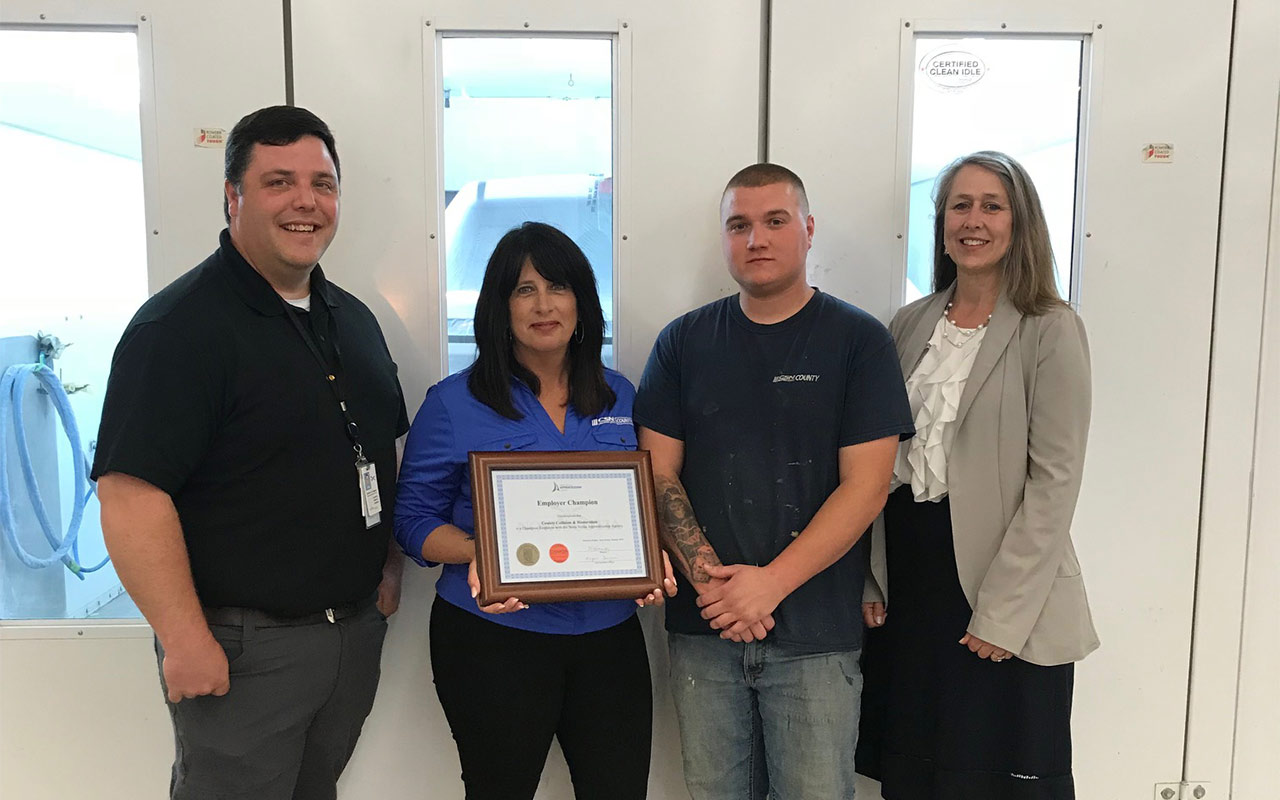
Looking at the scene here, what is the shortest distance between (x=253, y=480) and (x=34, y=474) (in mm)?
962

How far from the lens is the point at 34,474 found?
1.95 m

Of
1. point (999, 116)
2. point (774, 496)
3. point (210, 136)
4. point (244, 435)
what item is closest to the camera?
point (244, 435)

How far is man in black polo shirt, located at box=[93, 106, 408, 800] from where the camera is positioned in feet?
4.33

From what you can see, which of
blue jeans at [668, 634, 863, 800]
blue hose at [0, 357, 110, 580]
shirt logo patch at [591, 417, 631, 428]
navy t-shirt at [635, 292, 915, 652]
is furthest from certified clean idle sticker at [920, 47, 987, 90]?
blue hose at [0, 357, 110, 580]

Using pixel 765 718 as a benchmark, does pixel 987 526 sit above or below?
above

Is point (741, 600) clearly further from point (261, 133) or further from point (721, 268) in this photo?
point (261, 133)

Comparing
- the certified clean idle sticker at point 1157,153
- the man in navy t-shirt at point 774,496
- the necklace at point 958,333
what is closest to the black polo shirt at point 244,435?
the man in navy t-shirt at point 774,496

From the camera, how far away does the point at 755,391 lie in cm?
164

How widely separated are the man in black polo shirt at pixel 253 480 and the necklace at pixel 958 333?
1253 mm

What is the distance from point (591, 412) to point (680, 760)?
994 mm

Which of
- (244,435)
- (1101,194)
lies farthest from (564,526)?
(1101,194)

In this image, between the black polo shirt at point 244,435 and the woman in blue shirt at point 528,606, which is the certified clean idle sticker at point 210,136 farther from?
the woman in blue shirt at point 528,606

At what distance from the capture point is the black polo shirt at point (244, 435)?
4.32 ft

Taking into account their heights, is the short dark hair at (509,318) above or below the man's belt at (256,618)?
above
